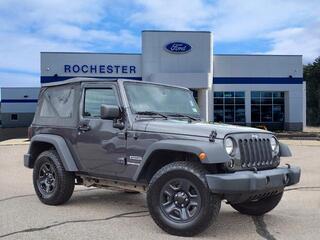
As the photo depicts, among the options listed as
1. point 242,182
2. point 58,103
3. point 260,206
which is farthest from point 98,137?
point 260,206

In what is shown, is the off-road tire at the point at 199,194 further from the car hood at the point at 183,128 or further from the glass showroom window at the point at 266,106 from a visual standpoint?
the glass showroom window at the point at 266,106

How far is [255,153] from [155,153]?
1.32m

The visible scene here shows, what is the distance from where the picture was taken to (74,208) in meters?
8.27

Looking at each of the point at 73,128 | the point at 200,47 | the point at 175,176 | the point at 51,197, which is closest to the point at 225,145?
the point at 175,176

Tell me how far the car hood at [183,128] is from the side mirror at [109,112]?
1.02 feet

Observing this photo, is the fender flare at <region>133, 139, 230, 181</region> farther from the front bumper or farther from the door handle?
the door handle

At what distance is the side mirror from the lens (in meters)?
7.13

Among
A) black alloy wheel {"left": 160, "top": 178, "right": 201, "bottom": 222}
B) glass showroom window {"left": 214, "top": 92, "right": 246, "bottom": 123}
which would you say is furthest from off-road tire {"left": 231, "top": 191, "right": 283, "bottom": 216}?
glass showroom window {"left": 214, "top": 92, "right": 246, "bottom": 123}

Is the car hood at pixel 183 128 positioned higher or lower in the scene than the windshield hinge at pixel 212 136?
higher

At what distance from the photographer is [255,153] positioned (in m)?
6.70

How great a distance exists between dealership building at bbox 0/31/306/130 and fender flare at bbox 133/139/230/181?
3299 centimetres

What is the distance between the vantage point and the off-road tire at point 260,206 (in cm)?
761

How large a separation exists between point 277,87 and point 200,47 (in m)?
7.98

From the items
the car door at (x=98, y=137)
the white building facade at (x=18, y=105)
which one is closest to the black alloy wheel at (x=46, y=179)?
the car door at (x=98, y=137)
